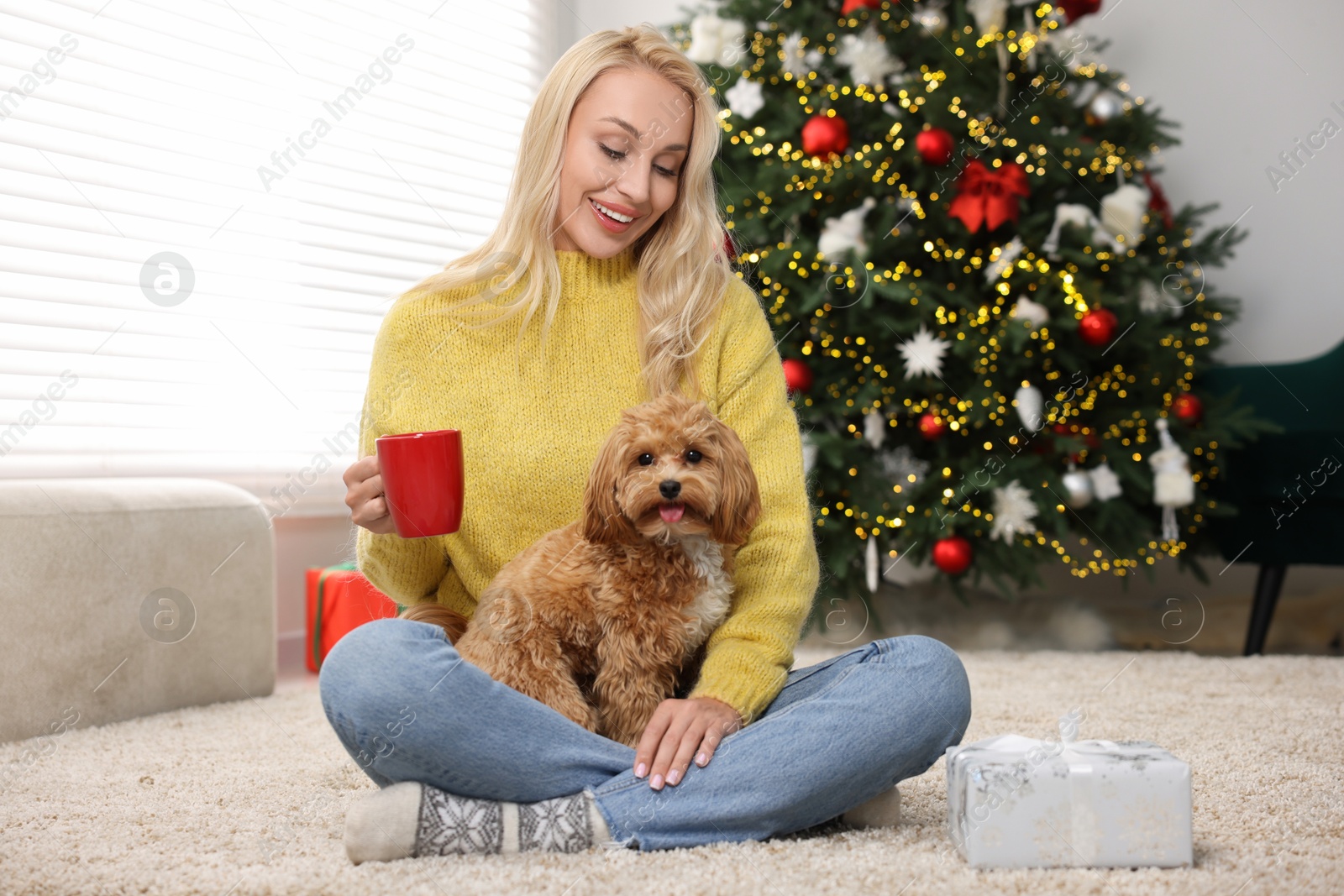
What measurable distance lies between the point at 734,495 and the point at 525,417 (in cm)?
46

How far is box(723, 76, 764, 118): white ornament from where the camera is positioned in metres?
3.37

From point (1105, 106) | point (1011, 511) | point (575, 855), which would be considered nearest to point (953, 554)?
point (1011, 511)

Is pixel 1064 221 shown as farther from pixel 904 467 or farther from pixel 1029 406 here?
pixel 904 467

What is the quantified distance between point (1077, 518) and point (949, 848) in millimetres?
2118

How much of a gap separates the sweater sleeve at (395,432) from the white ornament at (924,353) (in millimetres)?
1826

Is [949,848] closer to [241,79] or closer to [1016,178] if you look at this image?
[1016,178]

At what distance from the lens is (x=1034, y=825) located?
1207mm

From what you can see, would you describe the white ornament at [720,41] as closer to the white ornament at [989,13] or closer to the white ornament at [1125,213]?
the white ornament at [989,13]

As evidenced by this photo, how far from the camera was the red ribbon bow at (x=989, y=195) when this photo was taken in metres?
3.07

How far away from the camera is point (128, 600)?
2338 millimetres

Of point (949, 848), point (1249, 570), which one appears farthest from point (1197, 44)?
point (949, 848)

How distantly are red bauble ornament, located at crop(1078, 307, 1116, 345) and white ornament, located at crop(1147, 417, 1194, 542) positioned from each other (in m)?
0.32

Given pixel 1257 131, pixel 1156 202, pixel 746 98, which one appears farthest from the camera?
pixel 1257 131

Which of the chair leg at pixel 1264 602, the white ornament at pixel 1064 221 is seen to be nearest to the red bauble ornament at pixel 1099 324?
the white ornament at pixel 1064 221
